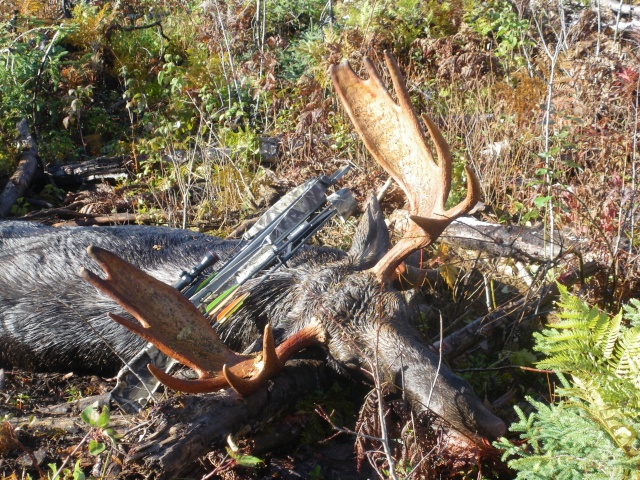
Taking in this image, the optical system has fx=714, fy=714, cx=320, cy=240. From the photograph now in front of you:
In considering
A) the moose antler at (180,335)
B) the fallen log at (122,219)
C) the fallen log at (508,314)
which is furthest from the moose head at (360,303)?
the fallen log at (122,219)

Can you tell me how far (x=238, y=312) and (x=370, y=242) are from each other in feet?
3.33

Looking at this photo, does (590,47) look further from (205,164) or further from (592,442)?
(592,442)

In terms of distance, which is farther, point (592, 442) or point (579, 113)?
point (579, 113)

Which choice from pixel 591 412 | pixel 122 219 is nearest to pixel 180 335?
pixel 591 412

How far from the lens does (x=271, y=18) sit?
11234 mm

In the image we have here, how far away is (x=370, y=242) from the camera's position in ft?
16.1

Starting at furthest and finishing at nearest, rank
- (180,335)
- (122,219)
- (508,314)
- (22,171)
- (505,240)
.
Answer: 1. (22,171)
2. (122,219)
3. (505,240)
4. (508,314)
5. (180,335)

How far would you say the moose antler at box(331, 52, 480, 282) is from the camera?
14.0 ft

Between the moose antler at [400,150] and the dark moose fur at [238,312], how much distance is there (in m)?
0.34

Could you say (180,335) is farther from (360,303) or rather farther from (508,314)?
(508,314)

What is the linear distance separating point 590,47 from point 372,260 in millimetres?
5349

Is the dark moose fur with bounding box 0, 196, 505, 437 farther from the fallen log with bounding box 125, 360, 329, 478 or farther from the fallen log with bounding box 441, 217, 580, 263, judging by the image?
the fallen log with bounding box 441, 217, 580, 263

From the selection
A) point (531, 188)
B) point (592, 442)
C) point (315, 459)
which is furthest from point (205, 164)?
point (592, 442)

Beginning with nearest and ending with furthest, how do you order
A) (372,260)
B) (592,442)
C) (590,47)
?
(592,442)
(372,260)
(590,47)
